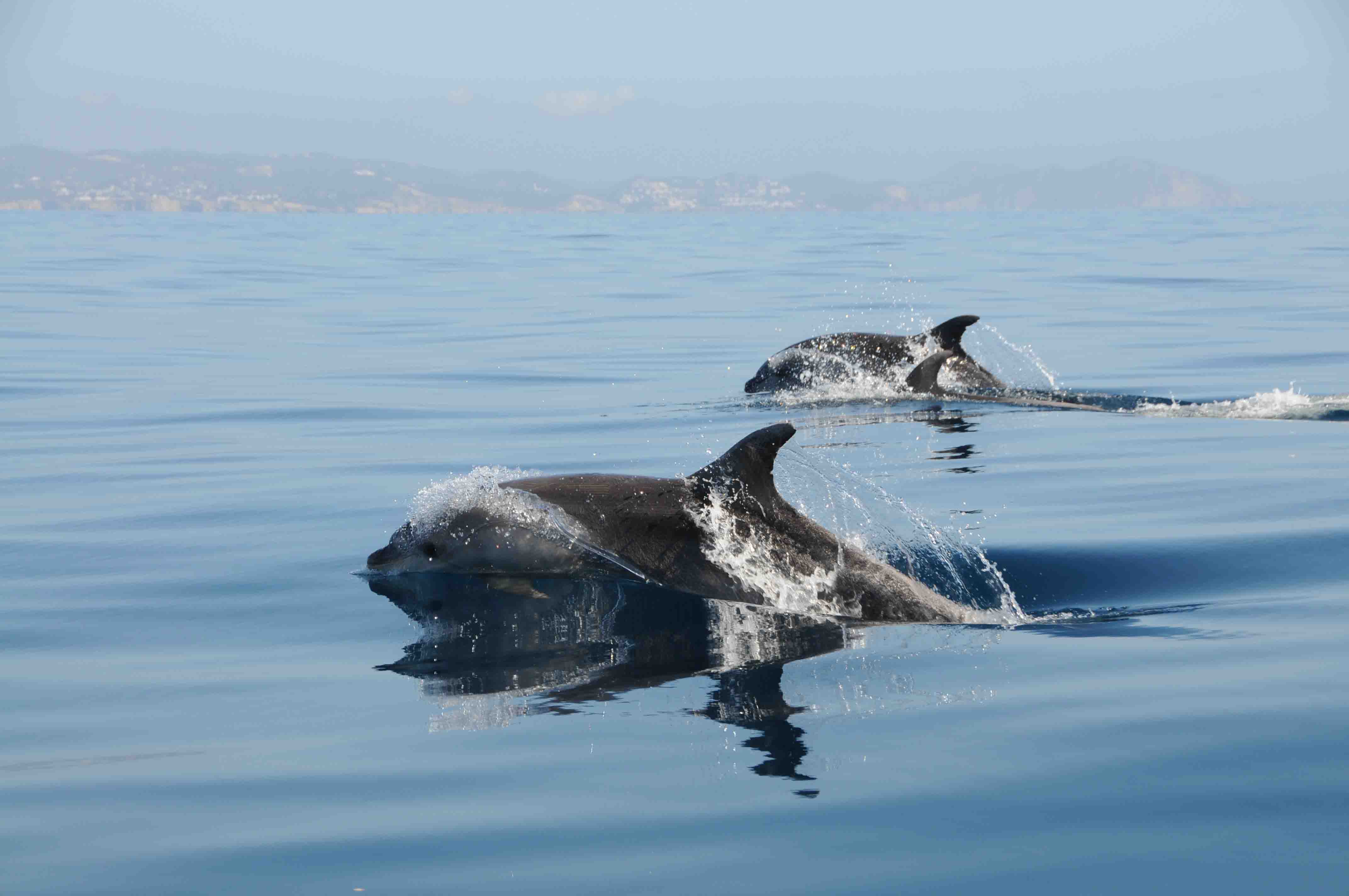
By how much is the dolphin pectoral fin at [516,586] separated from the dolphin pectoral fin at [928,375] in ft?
33.8

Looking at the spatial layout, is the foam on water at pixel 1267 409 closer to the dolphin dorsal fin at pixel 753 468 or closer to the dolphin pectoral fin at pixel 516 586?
the dolphin dorsal fin at pixel 753 468

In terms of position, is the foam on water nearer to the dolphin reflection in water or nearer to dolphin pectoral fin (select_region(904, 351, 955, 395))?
dolphin pectoral fin (select_region(904, 351, 955, 395))

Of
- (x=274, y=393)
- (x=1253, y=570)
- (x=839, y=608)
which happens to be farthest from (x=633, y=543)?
(x=274, y=393)

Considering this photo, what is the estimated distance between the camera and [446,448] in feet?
44.9

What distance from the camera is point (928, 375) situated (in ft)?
58.6

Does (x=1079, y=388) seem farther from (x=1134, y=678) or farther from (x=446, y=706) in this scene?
(x=446, y=706)

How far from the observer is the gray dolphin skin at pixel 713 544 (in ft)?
24.8

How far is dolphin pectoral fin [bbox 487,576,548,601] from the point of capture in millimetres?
7977

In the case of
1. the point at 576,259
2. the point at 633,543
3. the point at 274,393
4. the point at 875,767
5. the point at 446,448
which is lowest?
the point at 875,767

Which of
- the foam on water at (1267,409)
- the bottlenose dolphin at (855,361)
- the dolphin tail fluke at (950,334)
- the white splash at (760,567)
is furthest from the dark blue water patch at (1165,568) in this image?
the bottlenose dolphin at (855,361)

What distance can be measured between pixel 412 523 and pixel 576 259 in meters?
45.6

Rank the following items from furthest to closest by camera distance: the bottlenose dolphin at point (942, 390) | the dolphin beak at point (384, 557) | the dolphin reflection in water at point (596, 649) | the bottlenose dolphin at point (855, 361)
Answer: the bottlenose dolphin at point (855, 361) → the bottlenose dolphin at point (942, 390) → the dolphin beak at point (384, 557) → the dolphin reflection in water at point (596, 649)

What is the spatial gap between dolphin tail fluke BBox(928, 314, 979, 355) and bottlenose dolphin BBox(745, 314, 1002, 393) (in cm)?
2

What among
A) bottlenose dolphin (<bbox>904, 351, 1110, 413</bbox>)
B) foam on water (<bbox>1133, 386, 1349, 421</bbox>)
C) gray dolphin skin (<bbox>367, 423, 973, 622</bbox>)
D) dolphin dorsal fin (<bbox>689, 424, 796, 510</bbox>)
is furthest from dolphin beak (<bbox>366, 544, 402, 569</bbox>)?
bottlenose dolphin (<bbox>904, 351, 1110, 413</bbox>)
